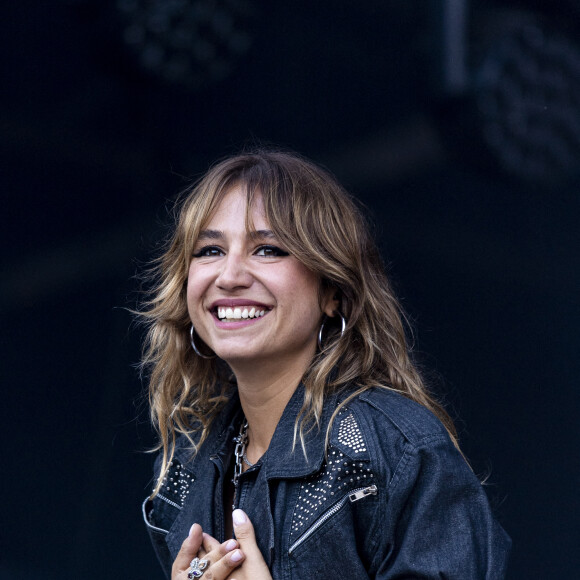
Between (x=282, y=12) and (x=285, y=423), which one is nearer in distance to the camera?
(x=285, y=423)

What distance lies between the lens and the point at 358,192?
139 inches

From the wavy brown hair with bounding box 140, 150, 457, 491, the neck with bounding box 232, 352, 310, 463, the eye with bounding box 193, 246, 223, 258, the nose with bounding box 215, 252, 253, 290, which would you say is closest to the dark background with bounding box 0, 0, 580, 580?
the wavy brown hair with bounding box 140, 150, 457, 491

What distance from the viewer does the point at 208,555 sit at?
7.09 feet

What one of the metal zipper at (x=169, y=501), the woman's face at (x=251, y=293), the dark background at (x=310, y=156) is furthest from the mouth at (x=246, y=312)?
the dark background at (x=310, y=156)

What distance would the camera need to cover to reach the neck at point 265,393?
232cm

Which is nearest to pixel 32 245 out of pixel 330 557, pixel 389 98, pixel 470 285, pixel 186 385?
pixel 186 385

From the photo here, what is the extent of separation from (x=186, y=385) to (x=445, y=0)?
5.94ft

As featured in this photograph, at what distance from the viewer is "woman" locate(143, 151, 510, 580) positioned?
6.48ft

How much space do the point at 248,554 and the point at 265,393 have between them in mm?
461

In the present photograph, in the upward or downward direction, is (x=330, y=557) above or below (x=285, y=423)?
below

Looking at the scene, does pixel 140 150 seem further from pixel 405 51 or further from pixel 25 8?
pixel 405 51

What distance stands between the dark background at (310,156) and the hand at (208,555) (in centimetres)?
131

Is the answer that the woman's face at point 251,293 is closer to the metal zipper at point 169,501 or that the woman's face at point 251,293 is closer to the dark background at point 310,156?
the metal zipper at point 169,501

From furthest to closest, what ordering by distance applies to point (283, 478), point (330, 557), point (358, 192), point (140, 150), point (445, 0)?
point (140, 150) < point (358, 192) < point (445, 0) < point (283, 478) < point (330, 557)
